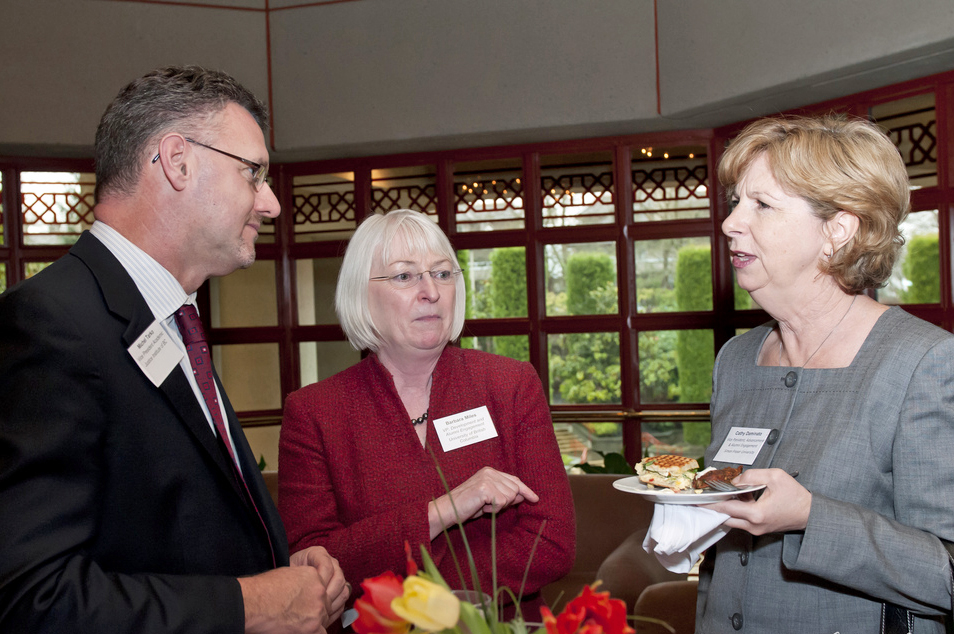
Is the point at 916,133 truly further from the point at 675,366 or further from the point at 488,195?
the point at 488,195

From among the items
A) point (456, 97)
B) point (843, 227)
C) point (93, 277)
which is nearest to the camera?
point (93, 277)

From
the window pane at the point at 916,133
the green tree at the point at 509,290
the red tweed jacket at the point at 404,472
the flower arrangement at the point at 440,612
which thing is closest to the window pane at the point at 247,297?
the green tree at the point at 509,290

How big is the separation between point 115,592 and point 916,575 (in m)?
1.35

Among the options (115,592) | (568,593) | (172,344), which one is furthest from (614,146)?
(115,592)

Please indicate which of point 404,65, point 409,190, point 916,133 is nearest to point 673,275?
point 916,133

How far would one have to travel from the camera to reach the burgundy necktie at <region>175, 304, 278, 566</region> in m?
1.37

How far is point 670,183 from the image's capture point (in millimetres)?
4363

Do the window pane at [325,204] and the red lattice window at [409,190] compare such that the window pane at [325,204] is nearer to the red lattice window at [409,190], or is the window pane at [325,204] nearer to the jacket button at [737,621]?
the red lattice window at [409,190]

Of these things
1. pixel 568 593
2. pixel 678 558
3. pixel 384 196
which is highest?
pixel 384 196

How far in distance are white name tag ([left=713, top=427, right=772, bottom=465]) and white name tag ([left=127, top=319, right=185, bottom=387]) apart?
45.5 inches

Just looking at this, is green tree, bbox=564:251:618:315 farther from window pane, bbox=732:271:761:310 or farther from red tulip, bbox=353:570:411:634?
red tulip, bbox=353:570:411:634

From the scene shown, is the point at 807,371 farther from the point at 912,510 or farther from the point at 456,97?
the point at 456,97

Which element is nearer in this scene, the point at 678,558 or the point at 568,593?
the point at 678,558

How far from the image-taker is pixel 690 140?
4309 mm
